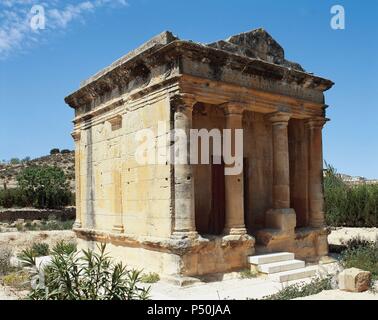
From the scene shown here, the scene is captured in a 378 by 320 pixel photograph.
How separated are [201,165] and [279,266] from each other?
2.78 meters

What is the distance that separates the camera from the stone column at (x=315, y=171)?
36.0ft

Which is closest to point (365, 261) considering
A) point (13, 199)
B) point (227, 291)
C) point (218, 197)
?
point (227, 291)

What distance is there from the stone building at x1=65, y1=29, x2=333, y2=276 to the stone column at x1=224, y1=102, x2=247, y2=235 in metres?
0.02

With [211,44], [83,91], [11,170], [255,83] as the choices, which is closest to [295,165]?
[255,83]

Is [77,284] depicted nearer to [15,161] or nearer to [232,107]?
[232,107]

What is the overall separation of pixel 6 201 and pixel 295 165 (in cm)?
2402

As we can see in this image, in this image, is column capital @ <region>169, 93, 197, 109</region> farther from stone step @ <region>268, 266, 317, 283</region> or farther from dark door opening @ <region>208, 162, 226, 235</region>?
stone step @ <region>268, 266, 317, 283</region>

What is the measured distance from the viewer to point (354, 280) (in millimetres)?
6180

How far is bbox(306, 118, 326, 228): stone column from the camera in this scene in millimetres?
10961

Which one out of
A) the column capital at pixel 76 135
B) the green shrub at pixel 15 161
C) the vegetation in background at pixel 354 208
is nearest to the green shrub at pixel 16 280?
the column capital at pixel 76 135

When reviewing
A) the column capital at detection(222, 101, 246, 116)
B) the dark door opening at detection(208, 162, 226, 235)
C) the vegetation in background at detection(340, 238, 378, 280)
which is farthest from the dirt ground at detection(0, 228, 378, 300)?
the column capital at detection(222, 101, 246, 116)

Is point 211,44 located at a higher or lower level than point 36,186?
higher

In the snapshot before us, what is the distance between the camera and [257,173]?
10.6 metres

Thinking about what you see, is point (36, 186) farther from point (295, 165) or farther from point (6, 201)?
point (295, 165)
